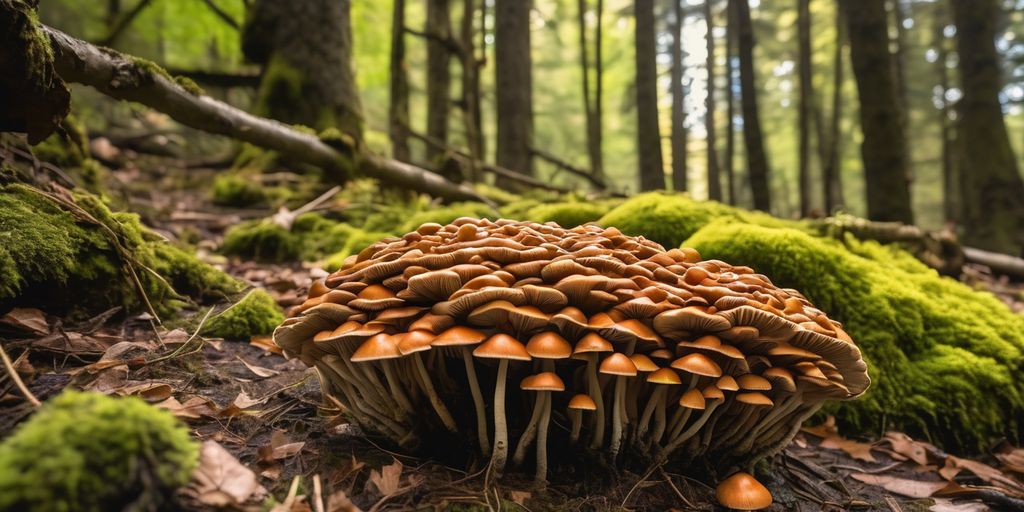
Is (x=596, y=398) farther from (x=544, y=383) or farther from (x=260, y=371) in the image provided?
(x=260, y=371)

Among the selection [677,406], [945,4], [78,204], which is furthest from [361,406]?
[945,4]

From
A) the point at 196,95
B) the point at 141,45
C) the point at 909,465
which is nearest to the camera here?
the point at 909,465

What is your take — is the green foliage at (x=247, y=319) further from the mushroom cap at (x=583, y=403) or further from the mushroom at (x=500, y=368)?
the mushroom cap at (x=583, y=403)

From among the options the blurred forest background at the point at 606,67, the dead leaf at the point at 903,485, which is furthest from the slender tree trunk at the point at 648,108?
the dead leaf at the point at 903,485

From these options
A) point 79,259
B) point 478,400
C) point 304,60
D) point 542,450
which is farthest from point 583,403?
point 304,60

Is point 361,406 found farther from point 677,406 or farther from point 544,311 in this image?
point 677,406

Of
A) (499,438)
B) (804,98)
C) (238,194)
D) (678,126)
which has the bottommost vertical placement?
(499,438)

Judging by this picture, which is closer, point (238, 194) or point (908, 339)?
point (908, 339)
